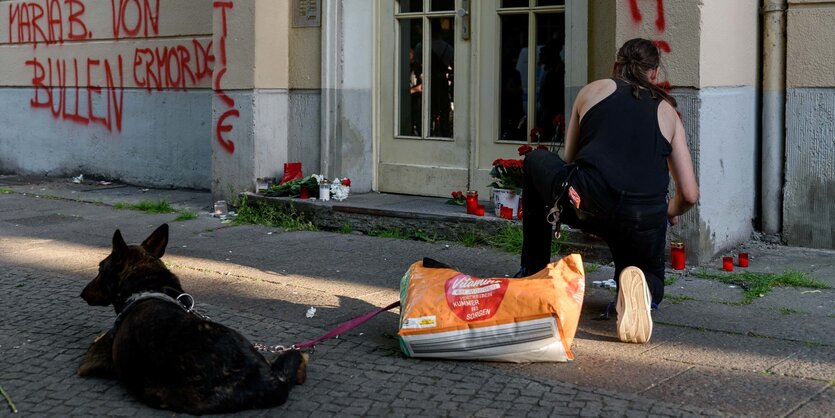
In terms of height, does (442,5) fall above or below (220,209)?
above

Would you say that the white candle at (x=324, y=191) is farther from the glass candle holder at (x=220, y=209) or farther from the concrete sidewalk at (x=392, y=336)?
the glass candle holder at (x=220, y=209)

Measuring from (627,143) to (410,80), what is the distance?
4607 mm

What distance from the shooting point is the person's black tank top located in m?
5.42

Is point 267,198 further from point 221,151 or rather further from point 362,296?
point 362,296

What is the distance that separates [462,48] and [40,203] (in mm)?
5165

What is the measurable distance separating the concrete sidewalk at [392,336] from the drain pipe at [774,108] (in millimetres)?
358

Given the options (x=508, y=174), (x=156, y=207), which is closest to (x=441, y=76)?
(x=508, y=174)

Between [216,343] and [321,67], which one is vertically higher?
[321,67]

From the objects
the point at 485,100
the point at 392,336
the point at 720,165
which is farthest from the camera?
the point at 485,100

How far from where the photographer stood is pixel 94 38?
1275cm

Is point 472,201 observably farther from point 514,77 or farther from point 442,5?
point 442,5

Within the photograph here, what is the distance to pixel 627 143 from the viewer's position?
5461 mm

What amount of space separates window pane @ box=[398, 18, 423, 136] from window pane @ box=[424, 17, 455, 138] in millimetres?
110

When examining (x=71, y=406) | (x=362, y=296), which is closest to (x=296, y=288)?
(x=362, y=296)
